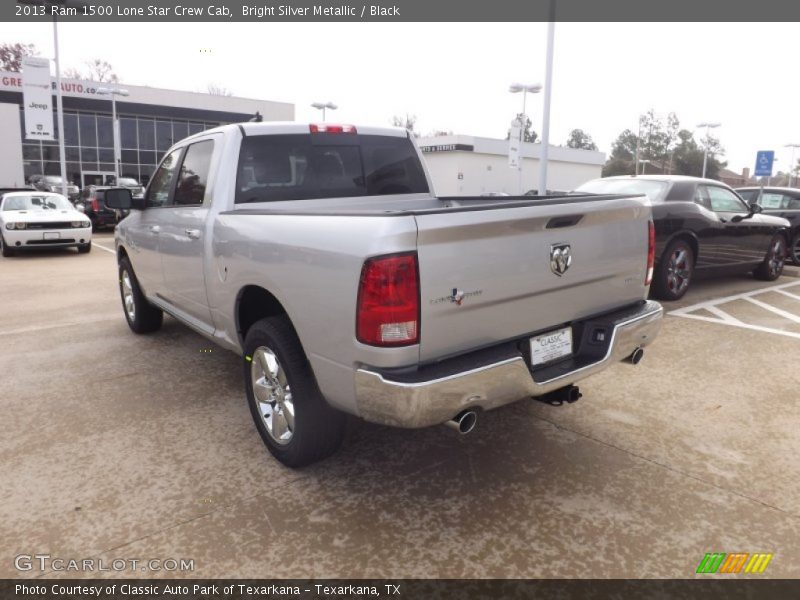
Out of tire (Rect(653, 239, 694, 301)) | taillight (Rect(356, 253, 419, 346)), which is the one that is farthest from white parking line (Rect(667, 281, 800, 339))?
taillight (Rect(356, 253, 419, 346))

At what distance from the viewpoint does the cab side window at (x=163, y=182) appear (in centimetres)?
480

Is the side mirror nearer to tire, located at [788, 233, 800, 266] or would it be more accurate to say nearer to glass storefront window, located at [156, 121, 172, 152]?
tire, located at [788, 233, 800, 266]

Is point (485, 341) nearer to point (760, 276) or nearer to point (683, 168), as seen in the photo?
point (760, 276)

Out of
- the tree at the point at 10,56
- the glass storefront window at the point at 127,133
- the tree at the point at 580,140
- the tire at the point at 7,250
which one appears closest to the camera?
the tire at the point at 7,250

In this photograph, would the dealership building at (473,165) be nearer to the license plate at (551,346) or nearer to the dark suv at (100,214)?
the dark suv at (100,214)

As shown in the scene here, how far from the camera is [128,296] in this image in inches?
243

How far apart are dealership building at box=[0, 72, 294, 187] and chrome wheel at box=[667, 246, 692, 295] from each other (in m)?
39.3

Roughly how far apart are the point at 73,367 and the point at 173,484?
2.52 meters

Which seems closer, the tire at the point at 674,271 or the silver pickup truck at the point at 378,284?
the silver pickup truck at the point at 378,284

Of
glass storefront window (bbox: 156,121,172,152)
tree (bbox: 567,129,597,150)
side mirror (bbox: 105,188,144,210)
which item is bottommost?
side mirror (bbox: 105,188,144,210)

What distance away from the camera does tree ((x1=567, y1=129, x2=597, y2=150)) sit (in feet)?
360

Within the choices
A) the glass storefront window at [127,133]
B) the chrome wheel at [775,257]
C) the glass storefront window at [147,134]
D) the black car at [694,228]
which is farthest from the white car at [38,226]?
the glass storefront window at [147,134]

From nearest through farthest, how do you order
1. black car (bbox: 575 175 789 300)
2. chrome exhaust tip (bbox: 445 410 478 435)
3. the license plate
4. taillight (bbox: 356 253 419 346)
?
taillight (bbox: 356 253 419 346), chrome exhaust tip (bbox: 445 410 478 435), the license plate, black car (bbox: 575 175 789 300)

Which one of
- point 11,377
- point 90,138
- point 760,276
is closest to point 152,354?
point 11,377
